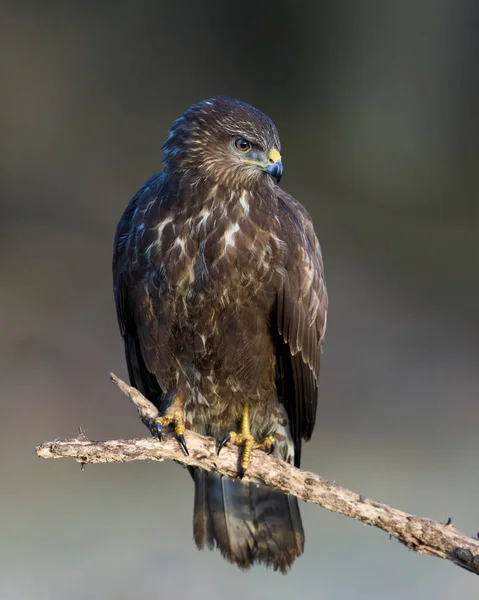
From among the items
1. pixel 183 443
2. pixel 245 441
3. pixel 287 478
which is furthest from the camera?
pixel 245 441

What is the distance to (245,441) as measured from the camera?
283cm

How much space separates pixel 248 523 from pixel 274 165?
151 cm

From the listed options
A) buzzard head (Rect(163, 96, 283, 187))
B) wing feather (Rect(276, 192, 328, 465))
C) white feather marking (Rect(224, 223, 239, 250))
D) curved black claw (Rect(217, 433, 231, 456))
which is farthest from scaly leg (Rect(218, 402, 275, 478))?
buzzard head (Rect(163, 96, 283, 187))

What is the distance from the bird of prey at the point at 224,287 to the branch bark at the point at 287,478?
0.08 meters

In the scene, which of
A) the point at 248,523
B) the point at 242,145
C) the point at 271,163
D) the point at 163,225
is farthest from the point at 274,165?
the point at 248,523

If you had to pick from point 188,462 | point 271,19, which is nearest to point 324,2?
point 271,19

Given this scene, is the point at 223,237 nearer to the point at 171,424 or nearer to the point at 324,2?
the point at 171,424

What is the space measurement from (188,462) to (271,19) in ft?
14.6

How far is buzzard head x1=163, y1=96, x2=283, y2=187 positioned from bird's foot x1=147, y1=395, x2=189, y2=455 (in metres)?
0.87

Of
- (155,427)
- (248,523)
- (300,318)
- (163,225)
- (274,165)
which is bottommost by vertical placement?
(248,523)

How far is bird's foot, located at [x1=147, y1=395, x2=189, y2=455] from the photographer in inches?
104

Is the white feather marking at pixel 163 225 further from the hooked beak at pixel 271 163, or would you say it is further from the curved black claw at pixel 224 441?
the curved black claw at pixel 224 441

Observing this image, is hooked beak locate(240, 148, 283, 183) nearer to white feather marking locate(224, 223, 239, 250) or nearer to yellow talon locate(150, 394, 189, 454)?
white feather marking locate(224, 223, 239, 250)

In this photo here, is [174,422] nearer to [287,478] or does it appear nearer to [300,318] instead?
[287,478]
